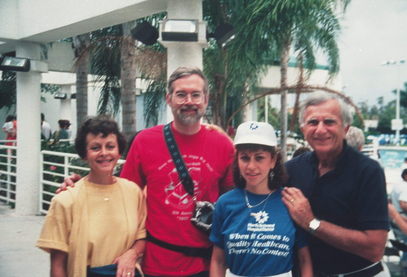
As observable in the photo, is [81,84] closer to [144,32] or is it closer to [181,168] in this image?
[144,32]

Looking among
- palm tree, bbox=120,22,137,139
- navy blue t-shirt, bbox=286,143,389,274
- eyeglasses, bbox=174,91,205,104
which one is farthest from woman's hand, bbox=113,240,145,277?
palm tree, bbox=120,22,137,139

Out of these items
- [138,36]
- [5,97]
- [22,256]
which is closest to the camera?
[138,36]

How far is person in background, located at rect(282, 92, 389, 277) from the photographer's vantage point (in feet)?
7.19

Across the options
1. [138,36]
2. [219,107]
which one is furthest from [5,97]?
[138,36]

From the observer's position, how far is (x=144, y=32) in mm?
5766

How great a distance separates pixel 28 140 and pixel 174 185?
7054 mm

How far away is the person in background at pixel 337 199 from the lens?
219cm

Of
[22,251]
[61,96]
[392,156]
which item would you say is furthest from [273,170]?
[61,96]

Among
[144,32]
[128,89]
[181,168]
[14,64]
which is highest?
[144,32]

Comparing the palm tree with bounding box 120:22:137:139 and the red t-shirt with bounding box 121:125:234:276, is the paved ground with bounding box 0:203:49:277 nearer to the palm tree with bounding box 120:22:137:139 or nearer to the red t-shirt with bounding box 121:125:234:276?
the palm tree with bounding box 120:22:137:139

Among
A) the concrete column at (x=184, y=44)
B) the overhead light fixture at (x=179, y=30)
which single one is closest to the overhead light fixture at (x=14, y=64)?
the concrete column at (x=184, y=44)

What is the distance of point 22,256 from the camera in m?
6.22

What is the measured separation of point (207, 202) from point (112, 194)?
0.53 metres

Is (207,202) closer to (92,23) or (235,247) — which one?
(235,247)
